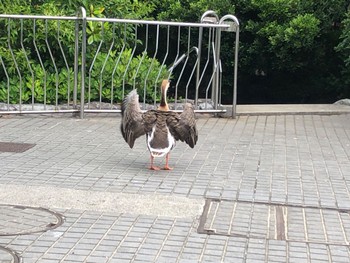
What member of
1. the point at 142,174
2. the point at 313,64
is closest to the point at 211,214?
the point at 142,174

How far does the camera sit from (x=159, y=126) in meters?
7.14

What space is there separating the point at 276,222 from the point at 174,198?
3.48 feet

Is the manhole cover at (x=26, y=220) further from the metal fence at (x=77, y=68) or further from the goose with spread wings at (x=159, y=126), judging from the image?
the metal fence at (x=77, y=68)

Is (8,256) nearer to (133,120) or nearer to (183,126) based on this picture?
(133,120)

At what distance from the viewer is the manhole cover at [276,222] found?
5.44 meters

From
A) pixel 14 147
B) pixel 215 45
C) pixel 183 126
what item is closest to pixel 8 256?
pixel 183 126

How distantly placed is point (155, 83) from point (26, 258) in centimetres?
705

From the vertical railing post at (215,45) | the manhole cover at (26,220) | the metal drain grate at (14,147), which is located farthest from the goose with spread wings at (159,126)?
the vertical railing post at (215,45)

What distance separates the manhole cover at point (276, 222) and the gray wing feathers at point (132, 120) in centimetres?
138

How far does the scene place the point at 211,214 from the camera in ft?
19.5

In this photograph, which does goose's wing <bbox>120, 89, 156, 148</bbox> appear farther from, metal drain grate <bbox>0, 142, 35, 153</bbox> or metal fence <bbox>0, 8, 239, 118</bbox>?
metal fence <bbox>0, 8, 239, 118</bbox>

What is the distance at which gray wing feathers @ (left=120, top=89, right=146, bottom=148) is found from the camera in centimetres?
730

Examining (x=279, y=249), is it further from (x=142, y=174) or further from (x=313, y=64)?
(x=313, y=64)

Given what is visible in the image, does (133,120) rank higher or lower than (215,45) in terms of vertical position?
lower
